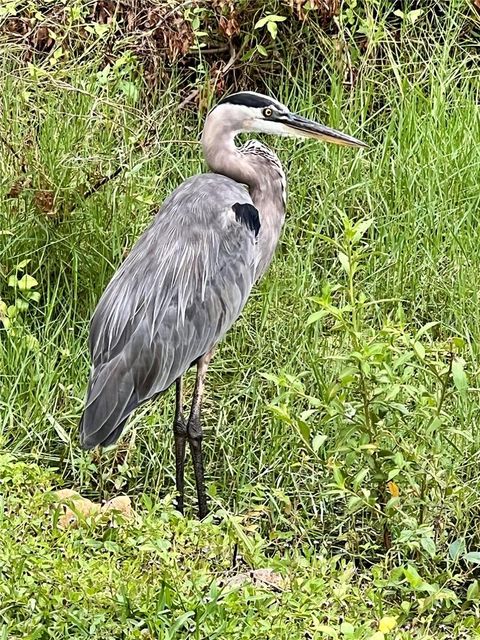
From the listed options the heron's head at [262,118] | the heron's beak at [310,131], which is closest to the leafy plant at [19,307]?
the heron's head at [262,118]

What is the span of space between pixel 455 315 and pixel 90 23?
2.47 metres

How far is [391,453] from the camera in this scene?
356 centimetres

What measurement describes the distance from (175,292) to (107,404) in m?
0.51

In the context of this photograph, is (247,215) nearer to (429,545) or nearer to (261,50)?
(429,545)

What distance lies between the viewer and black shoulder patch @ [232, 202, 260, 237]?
425cm

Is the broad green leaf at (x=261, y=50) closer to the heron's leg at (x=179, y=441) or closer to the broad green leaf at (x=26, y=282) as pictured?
the broad green leaf at (x=26, y=282)

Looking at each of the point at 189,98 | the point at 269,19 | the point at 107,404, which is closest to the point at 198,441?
the point at 107,404

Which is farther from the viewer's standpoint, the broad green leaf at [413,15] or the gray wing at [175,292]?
the broad green leaf at [413,15]

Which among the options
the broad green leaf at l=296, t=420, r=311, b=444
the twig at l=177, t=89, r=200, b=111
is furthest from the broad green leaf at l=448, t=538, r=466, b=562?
the twig at l=177, t=89, r=200, b=111

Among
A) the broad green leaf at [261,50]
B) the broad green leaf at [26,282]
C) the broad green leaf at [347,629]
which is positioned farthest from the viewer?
the broad green leaf at [261,50]

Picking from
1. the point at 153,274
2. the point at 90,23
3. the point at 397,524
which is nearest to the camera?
the point at 397,524

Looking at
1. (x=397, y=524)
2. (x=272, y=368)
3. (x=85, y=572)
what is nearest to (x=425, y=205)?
(x=272, y=368)

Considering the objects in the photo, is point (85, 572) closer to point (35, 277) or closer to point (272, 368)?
point (272, 368)

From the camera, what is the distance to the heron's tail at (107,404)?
3.81 m
